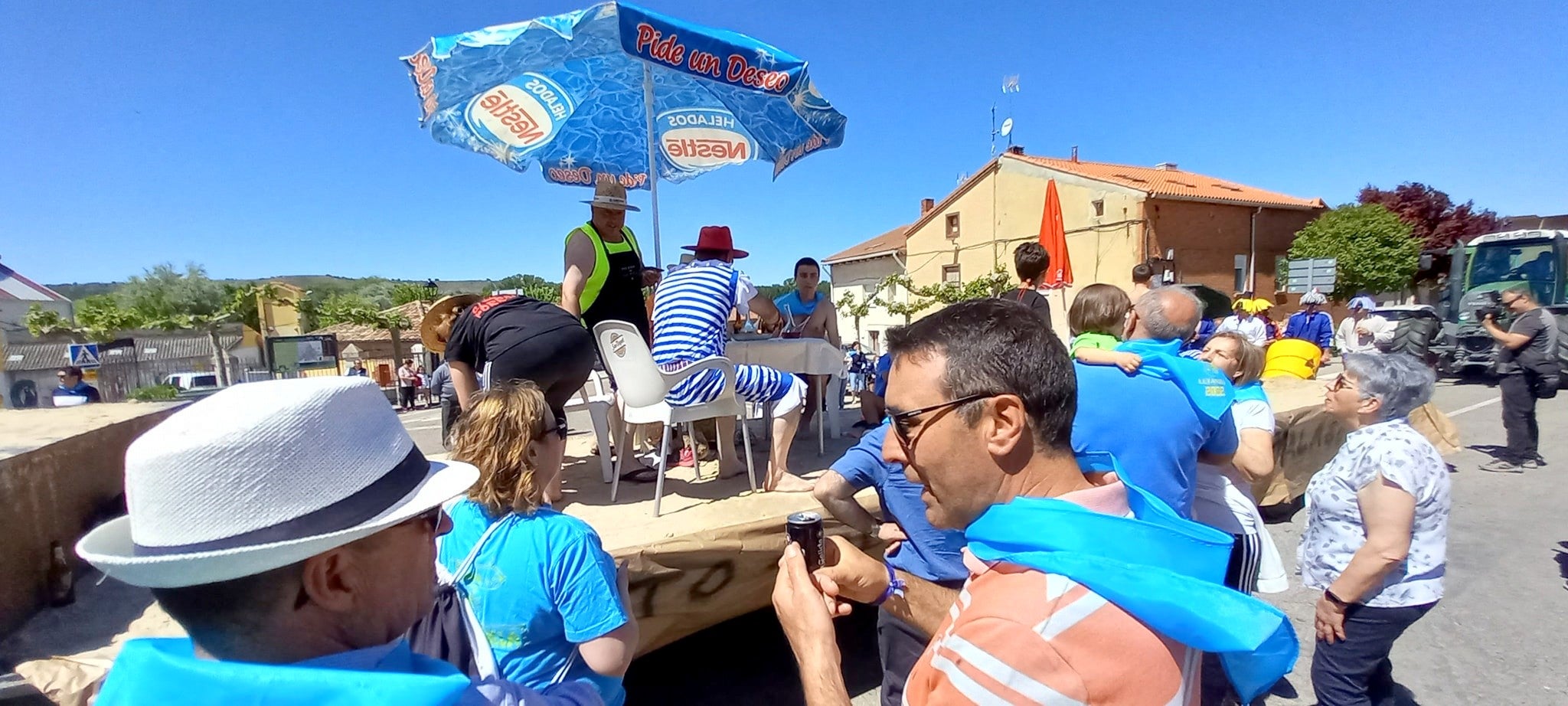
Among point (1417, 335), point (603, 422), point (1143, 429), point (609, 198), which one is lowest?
point (1417, 335)

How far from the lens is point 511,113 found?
4.87 metres

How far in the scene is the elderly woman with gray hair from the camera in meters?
2.13

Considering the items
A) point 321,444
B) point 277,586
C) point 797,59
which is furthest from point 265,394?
point 797,59

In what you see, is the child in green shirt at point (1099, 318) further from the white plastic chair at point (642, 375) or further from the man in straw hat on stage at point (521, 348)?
the man in straw hat on stage at point (521, 348)

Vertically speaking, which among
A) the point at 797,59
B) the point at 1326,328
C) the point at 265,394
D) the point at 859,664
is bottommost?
the point at 859,664

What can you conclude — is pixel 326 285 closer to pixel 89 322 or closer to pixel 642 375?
pixel 89 322

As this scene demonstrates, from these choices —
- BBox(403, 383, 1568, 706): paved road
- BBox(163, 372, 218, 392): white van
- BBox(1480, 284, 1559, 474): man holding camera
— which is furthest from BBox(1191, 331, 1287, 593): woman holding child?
BBox(163, 372, 218, 392): white van

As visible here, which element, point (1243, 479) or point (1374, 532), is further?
point (1243, 479)

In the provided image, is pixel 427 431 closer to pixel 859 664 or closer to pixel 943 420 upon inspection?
pixel 859 664

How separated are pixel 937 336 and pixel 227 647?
1.13 m

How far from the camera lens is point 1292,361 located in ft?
23.4

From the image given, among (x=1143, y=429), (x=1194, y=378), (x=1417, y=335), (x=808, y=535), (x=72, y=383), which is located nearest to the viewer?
(x=808, y=535)

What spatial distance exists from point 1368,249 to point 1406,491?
26.6m

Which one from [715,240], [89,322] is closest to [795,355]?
[715,240]
